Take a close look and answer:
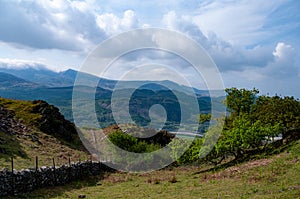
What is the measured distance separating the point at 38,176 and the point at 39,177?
192 mm

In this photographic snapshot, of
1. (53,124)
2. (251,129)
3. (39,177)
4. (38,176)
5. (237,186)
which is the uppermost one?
(53,124)

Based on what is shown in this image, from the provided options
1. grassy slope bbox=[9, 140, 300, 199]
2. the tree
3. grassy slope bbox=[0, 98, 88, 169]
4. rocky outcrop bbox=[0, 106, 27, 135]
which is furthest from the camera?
rocky outcrop bbox=[0, 106, 27, 135]

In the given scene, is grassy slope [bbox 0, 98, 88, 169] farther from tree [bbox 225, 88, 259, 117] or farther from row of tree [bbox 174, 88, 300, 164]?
tree [bbox 225, 88, 259, 117]

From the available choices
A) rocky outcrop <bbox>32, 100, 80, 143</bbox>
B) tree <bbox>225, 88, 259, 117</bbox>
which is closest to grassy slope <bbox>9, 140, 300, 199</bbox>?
tree <bbox>225, 88, 259, 117</bbox>

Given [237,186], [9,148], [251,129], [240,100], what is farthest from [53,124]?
[237,186]

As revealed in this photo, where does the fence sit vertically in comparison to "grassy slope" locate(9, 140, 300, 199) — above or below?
above

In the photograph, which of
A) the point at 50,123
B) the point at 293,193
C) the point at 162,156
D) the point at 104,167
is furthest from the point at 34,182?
the point at 50,123

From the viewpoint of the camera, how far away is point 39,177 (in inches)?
1195

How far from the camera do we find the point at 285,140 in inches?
1608

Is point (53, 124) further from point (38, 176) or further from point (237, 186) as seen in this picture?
point (237, 186)

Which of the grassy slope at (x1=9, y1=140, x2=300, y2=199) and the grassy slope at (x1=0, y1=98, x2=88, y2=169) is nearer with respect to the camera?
the grassy slope at (x1=9, y1=140, x2=300, y2=199)

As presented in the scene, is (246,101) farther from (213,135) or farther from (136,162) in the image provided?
(136,162)

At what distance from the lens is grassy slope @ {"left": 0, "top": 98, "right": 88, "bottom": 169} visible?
37.4 meters

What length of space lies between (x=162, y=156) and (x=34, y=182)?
3159 centimetres
